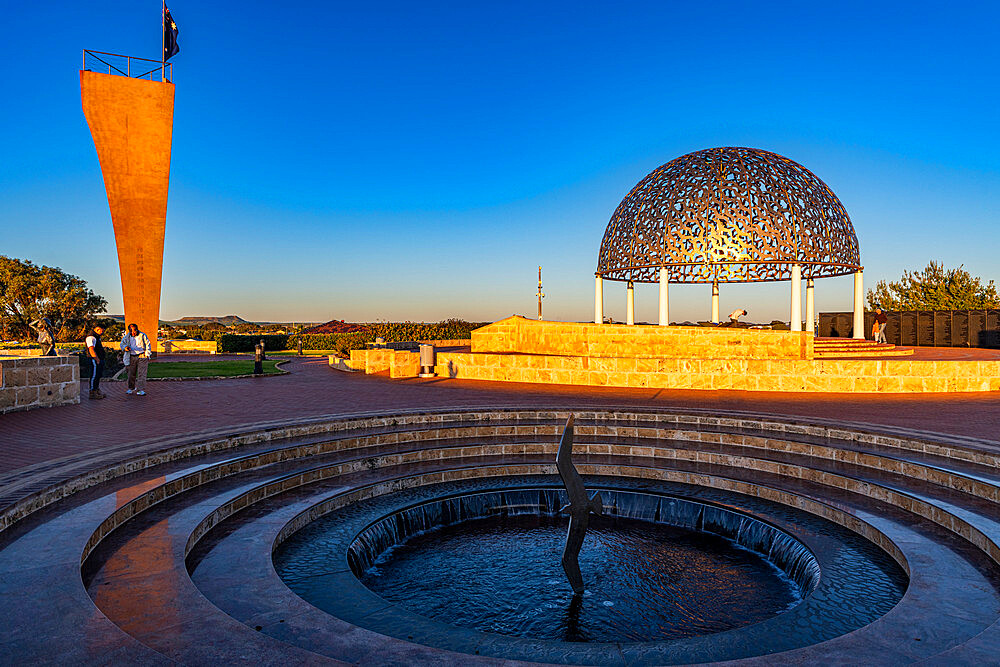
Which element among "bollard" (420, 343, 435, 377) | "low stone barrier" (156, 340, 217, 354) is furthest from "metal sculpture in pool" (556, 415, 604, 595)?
"low stone barrier" (156, 340, 217, 354)

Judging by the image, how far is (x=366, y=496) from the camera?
720cm

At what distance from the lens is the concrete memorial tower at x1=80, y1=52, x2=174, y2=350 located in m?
26.2

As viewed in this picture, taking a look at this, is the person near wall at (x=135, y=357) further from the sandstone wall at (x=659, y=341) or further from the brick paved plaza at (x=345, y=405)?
the sandstone wall at (x=659, y=341)

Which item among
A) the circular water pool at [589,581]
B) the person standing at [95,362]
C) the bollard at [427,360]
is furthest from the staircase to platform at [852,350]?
the person standing at [95,362]

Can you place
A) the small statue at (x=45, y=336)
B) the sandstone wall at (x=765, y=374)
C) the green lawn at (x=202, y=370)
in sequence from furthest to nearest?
the green lawn at (x=202, y=370), the sandstone wall at (x=765, y=374), the small statue at (x=45, y=336)

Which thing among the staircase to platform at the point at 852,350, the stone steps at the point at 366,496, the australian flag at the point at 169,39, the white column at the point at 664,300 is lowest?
the stone steps at the point at 366,496

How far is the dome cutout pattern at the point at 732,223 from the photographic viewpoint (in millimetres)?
17656

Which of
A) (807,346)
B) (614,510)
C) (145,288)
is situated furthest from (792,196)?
(145,288)

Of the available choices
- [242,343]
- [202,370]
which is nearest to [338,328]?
[242,343]

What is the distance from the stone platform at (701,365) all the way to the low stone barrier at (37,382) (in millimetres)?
8794

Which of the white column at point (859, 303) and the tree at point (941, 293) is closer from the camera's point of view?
the white column at point (859, 303)

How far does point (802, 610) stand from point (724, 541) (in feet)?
6.87

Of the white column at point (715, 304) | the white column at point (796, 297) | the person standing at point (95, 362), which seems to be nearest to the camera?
the person standing at point (95, 362)

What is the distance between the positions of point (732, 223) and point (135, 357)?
622 inches
